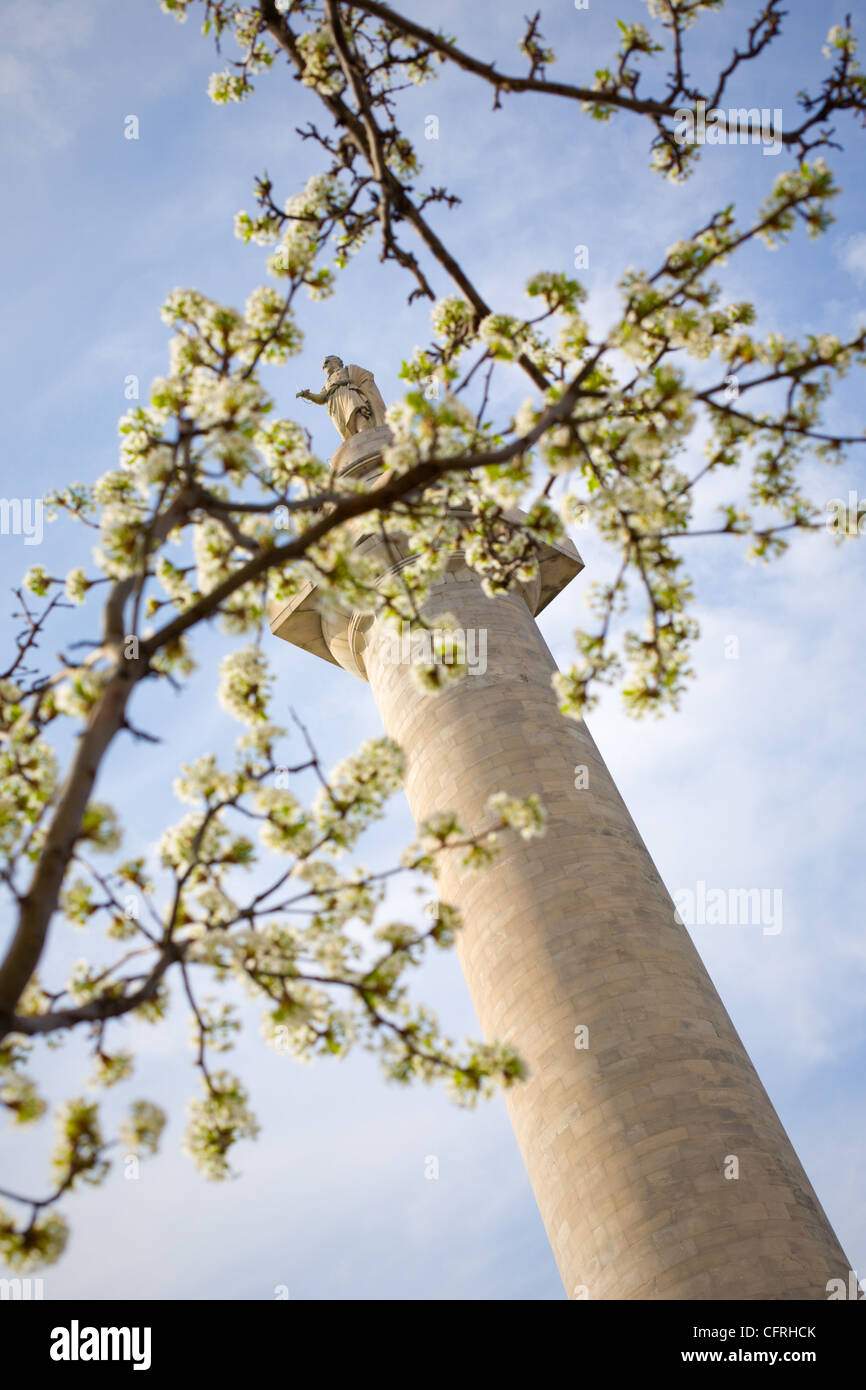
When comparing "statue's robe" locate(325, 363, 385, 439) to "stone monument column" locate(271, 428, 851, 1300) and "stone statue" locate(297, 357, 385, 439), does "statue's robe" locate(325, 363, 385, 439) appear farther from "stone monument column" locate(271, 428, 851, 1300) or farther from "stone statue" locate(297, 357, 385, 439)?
"stone monument column" locate(271, 428, 851, 1300)

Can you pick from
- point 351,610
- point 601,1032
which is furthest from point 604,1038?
point 351,610

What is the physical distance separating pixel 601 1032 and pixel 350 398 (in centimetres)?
1222

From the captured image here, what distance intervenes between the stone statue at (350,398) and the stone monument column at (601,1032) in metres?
6.13

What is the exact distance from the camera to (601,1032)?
32.2ft

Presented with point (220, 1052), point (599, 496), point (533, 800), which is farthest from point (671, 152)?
point (220, 1052)

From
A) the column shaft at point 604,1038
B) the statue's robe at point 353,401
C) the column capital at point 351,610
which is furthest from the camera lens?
the statue's robe at point 353,401

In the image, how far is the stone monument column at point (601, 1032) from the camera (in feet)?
28.2

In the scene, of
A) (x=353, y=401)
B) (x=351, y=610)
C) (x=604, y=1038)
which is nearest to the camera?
(x=604, y=1038)

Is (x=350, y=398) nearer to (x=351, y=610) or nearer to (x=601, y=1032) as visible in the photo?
(x=351, y=610)

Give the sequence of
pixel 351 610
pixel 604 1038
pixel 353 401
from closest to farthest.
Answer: pixel 604 1038 → pixel 351 610 → pixel 353 401

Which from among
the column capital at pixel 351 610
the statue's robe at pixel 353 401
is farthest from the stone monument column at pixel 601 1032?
the statue's robe at pixel 353 401

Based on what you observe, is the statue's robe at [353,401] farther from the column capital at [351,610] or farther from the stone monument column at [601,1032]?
the stone monument column at [601,1032]

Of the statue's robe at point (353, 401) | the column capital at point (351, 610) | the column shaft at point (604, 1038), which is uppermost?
the statue's robe at point (353, 401)
